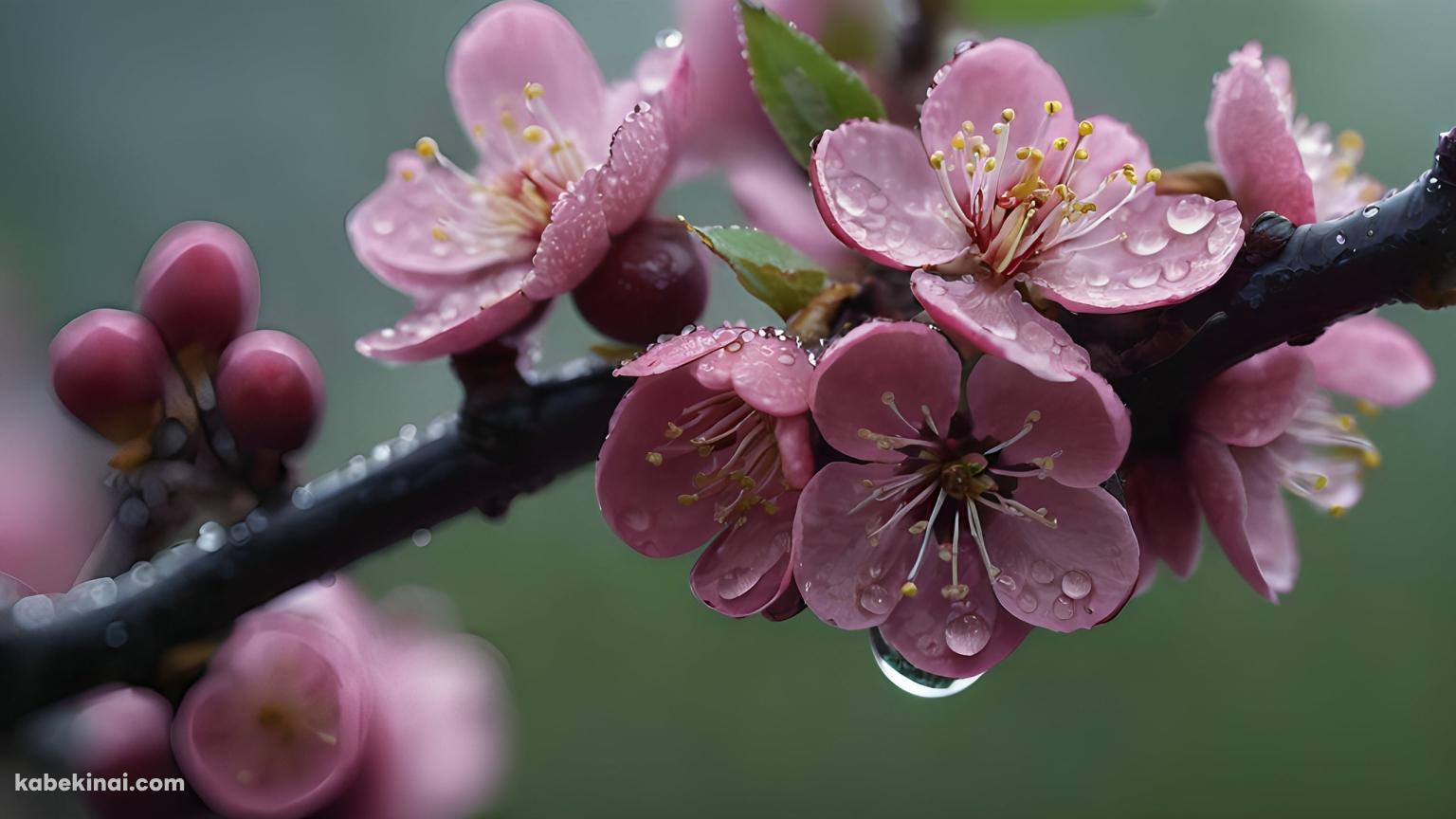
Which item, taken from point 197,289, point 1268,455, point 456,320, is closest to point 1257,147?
point 1268,455

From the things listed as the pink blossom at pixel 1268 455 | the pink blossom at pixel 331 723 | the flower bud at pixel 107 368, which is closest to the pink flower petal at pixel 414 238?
the flower bud at pixel 107 368

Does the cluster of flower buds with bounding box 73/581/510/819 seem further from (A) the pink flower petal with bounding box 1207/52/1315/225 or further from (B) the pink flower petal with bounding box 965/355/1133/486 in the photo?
(A) the pink flower petal with bounding box 1207/52/1315/225

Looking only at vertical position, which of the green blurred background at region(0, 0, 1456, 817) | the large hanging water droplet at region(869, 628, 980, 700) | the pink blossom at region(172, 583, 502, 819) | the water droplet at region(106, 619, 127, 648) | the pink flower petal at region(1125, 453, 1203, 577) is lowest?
the green blurred background at region(0, 0, 1456, 817)

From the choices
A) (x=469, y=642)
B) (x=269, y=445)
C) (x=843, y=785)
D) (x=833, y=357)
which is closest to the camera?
(x=833, y=357)

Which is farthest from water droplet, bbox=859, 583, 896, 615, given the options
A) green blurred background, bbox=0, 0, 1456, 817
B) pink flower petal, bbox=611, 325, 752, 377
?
green blurred background, bbox=0, 0, 1456, 817

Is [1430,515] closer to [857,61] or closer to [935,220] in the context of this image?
[857,61]

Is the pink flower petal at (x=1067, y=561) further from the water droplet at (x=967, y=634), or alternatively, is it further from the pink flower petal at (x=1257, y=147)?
the pink flower petal at (x=1257, y=147)

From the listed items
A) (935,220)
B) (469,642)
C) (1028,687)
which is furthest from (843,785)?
(935,220)

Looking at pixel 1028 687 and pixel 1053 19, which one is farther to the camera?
pixel 1028 687
